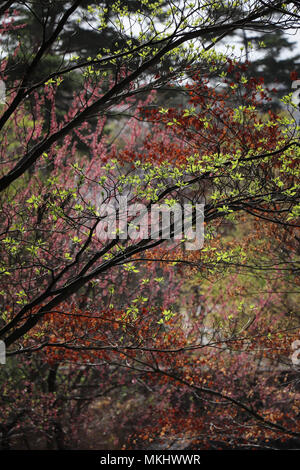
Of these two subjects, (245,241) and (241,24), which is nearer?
(241,24)

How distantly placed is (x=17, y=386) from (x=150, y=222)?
5.31 m

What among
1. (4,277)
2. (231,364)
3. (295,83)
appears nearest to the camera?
(295,83)

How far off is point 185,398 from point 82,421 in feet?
7.60

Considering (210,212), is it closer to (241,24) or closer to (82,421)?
(241,24)

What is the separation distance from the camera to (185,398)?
9.94 metres

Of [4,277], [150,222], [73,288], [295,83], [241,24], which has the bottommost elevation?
[73,288]

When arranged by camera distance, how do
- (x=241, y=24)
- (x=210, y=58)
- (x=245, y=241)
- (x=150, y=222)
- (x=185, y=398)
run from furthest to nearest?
(x=185, y=398) < (x=245, y=241) < (x=150, y=222) < (x=210, y=58) < (x=241, y=24)

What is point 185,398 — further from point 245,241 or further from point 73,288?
point 73,288

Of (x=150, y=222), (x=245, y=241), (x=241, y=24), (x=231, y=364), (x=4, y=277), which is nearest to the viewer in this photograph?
(x=241, y=24)

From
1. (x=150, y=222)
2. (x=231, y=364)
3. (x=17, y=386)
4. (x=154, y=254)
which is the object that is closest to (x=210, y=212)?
(x=150, y=222)

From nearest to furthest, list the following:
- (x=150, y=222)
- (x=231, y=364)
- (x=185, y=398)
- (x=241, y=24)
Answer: (x=241, y=24) < (x=150, y=222) < (x=231, y=364) < (x=185, y=398)

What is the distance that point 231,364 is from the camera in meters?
9.02

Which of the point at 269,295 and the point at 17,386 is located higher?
the point at 269,295

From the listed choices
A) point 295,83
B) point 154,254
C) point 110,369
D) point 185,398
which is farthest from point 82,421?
point 295,83
